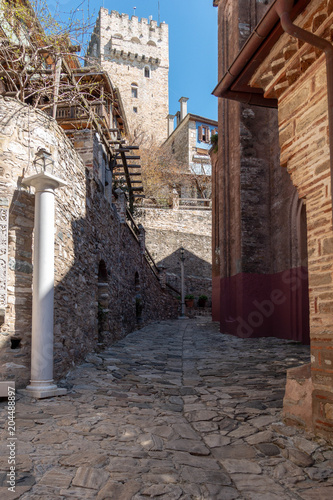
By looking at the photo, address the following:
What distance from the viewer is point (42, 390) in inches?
191

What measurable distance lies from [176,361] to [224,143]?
281 inches

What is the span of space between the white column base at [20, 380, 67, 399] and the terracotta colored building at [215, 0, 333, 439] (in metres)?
2.67

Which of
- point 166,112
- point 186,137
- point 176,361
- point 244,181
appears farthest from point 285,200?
point 166,112

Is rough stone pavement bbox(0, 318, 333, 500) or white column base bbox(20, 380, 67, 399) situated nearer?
rough stone pavement bbox(0, 318, 333, 500)

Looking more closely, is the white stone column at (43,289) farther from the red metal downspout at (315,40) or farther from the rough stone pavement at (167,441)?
the red metal downspout at (315,40)

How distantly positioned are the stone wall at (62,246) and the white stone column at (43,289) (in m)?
0.13

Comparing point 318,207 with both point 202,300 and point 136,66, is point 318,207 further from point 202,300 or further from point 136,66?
point 136,66

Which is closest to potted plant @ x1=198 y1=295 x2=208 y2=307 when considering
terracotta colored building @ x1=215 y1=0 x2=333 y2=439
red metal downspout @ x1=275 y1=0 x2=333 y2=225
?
terracotta colored building @ x1=215 y1=0 x2=333 y2=439

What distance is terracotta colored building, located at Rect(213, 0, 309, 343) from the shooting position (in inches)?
376

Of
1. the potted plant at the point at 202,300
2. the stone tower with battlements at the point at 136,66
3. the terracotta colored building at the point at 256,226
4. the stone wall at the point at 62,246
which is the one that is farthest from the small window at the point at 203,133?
the stone wall at the point at 62,246

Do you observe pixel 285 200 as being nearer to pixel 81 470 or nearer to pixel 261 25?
pixel 261 25

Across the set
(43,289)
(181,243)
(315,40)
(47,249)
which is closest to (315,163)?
(315,40)

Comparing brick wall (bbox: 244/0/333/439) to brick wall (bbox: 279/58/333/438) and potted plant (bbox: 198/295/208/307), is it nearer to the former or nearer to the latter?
brick wall (bbox: 279/58/333/438)

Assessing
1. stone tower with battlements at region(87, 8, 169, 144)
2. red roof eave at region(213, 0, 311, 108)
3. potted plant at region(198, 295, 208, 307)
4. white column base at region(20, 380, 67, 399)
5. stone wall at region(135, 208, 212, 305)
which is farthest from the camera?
stone tower with battlements at region(87, 8, 169, 144)
